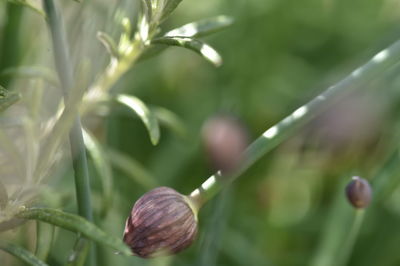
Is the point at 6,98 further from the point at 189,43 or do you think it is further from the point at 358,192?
the point at 358,192

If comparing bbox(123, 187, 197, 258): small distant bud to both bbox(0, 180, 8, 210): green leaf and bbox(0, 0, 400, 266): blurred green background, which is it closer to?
bbox(0, 180, 8, 210): green leaf

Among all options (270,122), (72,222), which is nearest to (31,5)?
(72,222)

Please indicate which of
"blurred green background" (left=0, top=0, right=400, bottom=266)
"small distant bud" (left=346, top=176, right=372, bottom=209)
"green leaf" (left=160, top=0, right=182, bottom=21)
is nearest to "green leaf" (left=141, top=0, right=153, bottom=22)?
"green leaf" (left=160, top=0, right=182, bottom=21)

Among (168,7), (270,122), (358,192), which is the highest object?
(168,7)

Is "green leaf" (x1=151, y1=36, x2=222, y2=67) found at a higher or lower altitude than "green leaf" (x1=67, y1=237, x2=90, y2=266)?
higher

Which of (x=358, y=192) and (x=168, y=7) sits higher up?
(x=168, y=7)

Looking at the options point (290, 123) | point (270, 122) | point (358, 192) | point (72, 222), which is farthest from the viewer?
point (270, 122)

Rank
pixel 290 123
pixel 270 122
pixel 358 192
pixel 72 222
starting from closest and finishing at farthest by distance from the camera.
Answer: pixel 72 222
pixel 290 123
pixel 358 192
pixel 270 122
